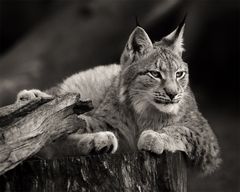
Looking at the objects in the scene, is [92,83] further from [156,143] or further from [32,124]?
[32,124]

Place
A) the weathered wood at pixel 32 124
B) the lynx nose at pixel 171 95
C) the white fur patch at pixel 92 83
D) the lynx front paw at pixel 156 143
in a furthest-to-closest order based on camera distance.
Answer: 1. the white fur patch at pixel 92 83
2. the lynx nose at pixel 171 95
3. the lynx front paw at pixel 156 143
4. the weathered wood at pixel 32 124

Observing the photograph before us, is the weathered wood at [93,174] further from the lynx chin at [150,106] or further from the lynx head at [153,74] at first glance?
the lynx head at [153,74]

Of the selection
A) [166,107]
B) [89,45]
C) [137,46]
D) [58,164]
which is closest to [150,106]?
[166,107]

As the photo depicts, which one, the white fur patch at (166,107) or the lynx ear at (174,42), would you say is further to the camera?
the lynx ear at (174,42)

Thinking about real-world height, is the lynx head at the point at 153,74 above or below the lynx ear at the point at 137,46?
below

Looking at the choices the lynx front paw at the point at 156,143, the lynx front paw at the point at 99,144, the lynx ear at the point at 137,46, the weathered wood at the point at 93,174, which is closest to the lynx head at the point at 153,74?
the lynx ear at the point at 137,46

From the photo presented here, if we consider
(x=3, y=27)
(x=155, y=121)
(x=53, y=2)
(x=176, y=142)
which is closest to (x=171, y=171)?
(x=176, y=142)

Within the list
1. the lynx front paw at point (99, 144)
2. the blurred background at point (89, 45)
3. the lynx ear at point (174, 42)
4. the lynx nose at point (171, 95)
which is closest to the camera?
the lynx front paw at point (99, 144)

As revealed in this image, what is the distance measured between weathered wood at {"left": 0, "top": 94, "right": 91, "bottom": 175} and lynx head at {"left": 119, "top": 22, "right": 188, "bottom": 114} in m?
0.67

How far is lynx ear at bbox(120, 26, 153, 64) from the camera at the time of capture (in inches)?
186

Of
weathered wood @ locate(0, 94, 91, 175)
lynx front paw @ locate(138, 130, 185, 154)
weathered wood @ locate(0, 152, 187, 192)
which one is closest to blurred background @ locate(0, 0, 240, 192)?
lynx front paw @ locate(138, 130, 185, 154)

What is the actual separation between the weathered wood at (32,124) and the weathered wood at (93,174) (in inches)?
6.0

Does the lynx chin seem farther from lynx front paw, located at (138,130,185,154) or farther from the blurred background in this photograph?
the blurred background

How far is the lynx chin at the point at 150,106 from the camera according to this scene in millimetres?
4516
